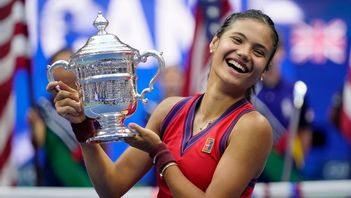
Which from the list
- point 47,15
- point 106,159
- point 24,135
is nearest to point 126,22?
point 47,15

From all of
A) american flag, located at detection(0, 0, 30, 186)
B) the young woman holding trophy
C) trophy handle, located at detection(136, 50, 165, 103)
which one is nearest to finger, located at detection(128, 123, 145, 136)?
the young woman holding trophy

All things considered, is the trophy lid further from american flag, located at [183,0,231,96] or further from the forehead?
american flag, located at [183,0,231,96]

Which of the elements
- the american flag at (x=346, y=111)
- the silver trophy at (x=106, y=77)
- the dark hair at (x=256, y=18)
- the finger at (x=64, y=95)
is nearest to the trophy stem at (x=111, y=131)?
the silver trophy at (x=106, y=77)

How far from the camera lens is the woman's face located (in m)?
3.25

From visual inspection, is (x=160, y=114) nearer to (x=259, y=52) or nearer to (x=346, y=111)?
(x=259, y=52)

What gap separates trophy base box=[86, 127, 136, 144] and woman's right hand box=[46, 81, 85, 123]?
9 cm

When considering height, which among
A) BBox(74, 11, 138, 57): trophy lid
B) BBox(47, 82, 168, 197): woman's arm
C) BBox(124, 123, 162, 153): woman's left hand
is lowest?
BBox(47, 82, 168, 197): woman's arm

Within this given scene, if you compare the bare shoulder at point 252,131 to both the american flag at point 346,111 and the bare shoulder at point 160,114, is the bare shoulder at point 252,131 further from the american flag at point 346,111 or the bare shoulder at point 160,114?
the american flag at point 346,111

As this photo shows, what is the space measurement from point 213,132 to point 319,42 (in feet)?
12.7

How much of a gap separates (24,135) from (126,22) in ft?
3.04

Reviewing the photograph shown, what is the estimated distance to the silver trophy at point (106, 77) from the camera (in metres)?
3.21

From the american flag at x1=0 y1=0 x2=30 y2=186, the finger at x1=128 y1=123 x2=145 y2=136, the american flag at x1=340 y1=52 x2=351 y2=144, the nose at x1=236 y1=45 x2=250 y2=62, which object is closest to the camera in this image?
the finger at x1=128 y1=123 x2=145 y2=136

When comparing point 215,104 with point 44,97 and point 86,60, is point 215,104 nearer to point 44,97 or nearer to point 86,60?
point 86,60

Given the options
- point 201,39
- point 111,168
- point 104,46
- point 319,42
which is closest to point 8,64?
point 201,39
